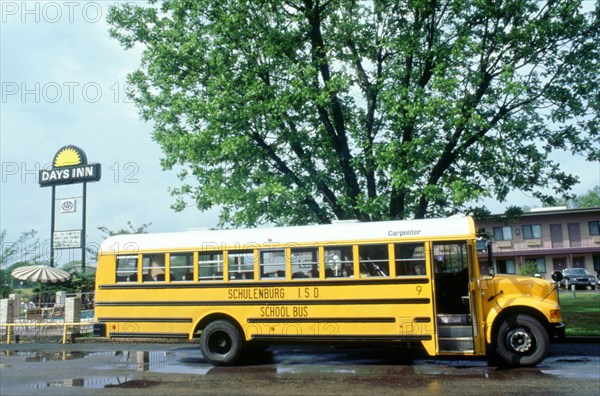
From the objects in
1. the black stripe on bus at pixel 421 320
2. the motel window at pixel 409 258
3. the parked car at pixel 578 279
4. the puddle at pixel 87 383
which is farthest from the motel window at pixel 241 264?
the parked car at pixel 578 279

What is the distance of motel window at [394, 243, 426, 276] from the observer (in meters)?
10.8

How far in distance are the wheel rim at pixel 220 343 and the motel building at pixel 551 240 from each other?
3730 cm

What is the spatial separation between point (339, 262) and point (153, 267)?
13.8 feet

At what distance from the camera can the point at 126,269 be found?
1253cm

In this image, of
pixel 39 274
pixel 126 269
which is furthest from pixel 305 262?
pixel 39 274

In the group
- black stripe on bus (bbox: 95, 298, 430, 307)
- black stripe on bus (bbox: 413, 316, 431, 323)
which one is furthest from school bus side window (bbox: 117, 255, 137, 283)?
black stripe on bus (bbox: 413, 316, 431, 323)

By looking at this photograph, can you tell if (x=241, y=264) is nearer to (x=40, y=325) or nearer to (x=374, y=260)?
(x=374, y=260)

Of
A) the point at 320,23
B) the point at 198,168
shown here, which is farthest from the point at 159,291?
the point at 320,23

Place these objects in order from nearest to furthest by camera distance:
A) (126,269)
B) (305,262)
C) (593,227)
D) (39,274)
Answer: (305,262)
(126,269)
(39,274)
(593,227)

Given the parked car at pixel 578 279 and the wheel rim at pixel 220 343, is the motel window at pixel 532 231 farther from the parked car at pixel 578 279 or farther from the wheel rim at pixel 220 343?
the wheel rim at pixel 220 343

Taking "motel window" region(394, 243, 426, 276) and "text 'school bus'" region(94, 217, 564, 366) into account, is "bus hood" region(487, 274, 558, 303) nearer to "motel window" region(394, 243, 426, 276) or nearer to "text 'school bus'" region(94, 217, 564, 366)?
"text 'school bus'" region(94, 217, 564, 366)

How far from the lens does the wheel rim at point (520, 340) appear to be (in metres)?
10.3

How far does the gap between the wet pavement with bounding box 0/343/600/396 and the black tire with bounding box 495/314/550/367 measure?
0.28 m

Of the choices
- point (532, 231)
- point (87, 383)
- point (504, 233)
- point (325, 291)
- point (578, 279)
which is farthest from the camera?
point (504, 233)
